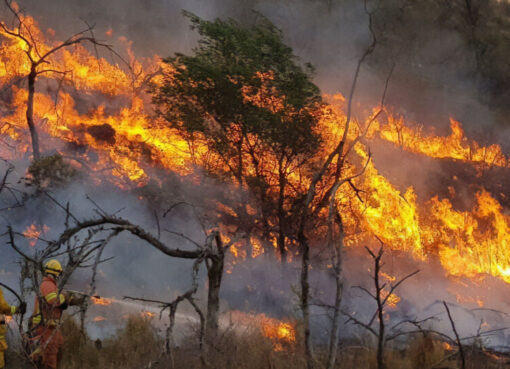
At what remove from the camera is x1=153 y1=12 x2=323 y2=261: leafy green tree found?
13039 mm

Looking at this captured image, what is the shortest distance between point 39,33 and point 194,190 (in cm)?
1459

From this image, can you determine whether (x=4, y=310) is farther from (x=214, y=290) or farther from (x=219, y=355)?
(x=219, y=355)

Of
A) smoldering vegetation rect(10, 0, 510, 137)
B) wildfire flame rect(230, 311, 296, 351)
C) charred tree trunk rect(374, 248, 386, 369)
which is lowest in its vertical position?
charred tree trunk rect(374, 248, 386, 369)

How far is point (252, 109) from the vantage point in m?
13.3

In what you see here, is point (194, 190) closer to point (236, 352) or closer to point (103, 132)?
point (103, 132)

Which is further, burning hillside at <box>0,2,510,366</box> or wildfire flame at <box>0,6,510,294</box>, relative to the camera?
wildfire flame at <box>0,6,510,294</box>

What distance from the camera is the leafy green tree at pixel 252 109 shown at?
42.8 ft

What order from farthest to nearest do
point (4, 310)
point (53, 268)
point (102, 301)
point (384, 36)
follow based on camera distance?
point (384, 36)
point (102, 301)
point (53, 268)
point (4, 310)

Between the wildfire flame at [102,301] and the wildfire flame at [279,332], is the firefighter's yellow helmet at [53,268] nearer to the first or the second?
the wildfire flame at [279,332]

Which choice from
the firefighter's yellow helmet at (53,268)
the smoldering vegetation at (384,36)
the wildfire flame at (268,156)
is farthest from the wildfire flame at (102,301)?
the smoldering vegetation at (384,36)

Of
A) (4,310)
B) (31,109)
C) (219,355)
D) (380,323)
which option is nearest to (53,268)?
(4,310)

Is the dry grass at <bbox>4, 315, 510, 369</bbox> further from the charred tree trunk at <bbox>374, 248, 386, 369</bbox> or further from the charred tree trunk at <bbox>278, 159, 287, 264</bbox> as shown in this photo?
the charred tree trunk at <bbox>278, 159, 287, 264</bbox>

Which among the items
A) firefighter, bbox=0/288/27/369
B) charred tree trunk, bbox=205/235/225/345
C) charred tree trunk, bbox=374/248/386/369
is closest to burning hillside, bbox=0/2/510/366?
charred tree trunk, bbox=205/235/225/345

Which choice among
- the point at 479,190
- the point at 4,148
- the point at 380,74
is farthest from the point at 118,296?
the point at 380,74
